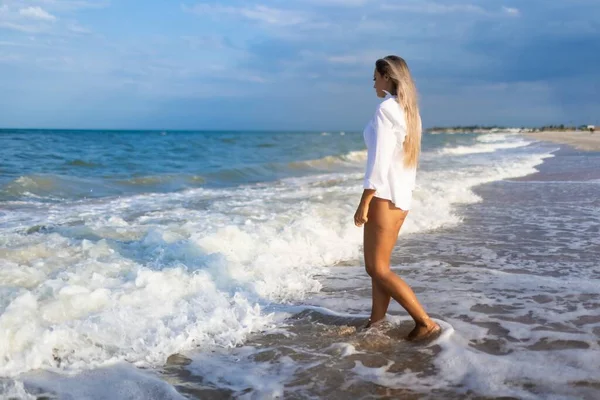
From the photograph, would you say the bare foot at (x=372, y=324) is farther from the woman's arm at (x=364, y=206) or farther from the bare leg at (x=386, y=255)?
the woman's arm at (x=364, y=206)

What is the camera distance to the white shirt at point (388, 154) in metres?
3.92

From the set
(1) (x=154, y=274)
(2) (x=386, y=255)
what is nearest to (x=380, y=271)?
(2) (x=386, y=255)

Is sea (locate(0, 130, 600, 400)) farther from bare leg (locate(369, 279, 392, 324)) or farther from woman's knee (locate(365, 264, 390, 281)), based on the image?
woman's knee (locate(365, 264, 390, 281))

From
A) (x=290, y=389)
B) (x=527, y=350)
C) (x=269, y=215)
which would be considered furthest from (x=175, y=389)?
(x=269, y=215)

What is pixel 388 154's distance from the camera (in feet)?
12.9

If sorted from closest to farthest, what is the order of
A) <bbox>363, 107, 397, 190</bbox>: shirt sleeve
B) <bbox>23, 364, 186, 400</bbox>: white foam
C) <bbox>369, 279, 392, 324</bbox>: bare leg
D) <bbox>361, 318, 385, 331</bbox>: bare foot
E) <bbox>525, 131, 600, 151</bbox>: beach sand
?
1. <bbox>23, 364, 186, 400</bbox>: white foam
2. <bbox>363, 107, 397, 190</bbox>: shirt sleeve
3. <bbox>369, 279, 392, 324</bbox>: bare leg
4. <bbox>361, 318, 385, 331</bbox>: bare foot
5. <bbox>525, 131, 600, 151</bbox>: beach sand

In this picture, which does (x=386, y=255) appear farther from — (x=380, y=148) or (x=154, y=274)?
(x=154, y=274)

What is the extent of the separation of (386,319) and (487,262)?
2533 mm

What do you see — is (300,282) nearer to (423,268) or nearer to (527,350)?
(423,268)

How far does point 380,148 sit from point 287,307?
6.55 ft

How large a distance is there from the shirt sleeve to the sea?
1.29m

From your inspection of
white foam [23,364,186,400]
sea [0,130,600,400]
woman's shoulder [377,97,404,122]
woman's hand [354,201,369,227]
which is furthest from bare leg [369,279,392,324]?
white foam [23,364,186,400]

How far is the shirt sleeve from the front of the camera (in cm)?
391

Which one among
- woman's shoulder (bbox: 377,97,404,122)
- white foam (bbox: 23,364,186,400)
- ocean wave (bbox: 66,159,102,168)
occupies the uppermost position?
woman's shoulder (bbox: 377,97,404,122)
